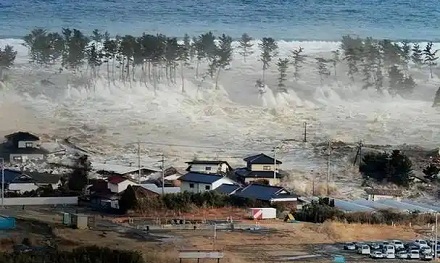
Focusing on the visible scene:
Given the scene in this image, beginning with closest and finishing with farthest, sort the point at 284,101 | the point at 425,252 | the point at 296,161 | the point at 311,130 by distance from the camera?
the point at 425,252 < the point at 296,161 < the point at 311,130 < the point at 284,101

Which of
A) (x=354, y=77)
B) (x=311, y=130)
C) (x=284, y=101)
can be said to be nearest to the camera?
(x=311, y=130)

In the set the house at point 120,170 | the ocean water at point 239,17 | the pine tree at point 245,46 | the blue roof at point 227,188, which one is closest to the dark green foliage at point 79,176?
the house at point 120,170

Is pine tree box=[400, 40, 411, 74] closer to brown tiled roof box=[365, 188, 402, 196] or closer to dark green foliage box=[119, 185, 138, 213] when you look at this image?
brown tiled roof box=[365, 188, 402, 196]

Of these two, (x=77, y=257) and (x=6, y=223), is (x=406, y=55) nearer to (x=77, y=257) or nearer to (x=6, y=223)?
(x=6, y=223)

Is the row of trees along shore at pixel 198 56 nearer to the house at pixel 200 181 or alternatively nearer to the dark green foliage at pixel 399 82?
the dark green foliage at pixel 399 82

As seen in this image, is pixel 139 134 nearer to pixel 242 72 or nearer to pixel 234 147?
pixel 234 147

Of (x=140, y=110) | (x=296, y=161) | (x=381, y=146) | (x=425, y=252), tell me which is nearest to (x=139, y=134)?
(x=140, y=110)

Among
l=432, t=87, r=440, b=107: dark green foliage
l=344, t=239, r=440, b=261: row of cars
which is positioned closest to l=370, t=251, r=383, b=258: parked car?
l=344, t=239, r=440, b=261: row of cars

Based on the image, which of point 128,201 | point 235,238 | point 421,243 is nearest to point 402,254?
point 421,243
